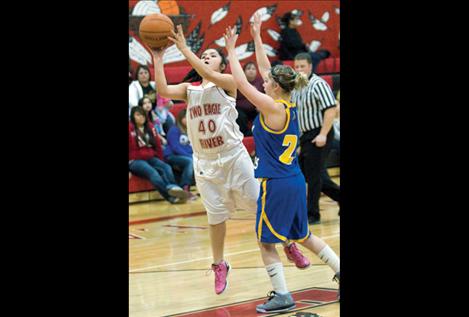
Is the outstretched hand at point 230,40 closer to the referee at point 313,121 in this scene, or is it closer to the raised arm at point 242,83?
the raised arm at point 242,83

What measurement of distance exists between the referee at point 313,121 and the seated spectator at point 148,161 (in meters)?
2.30

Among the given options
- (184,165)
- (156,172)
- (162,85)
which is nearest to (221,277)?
(162,85)

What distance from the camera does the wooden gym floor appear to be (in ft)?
18.7

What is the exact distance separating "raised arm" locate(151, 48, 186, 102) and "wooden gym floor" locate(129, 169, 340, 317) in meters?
1.43

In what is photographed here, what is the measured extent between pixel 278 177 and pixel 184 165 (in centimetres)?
583

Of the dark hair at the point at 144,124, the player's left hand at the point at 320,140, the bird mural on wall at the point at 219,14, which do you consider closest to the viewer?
the player's left hand at the point at 320,140

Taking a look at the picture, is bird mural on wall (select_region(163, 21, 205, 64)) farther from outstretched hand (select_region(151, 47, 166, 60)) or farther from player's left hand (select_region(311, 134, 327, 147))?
outstretched hand (select_region(151, 47, 166, 60))

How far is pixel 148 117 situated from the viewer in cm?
1097

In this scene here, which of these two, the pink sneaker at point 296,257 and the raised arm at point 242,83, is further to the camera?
the pink sneaker at point 296,257

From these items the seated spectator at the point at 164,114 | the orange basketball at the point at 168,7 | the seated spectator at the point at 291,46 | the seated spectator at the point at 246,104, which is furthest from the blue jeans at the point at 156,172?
the seated spectator at the point at 291,46

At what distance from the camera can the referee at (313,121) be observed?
874 centimetres
